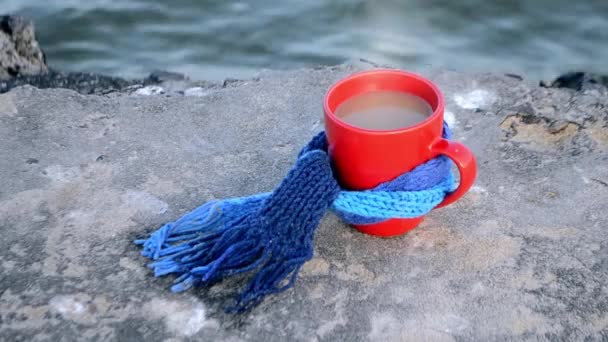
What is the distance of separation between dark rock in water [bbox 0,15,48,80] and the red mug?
1.31 meters

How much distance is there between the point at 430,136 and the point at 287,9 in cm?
239

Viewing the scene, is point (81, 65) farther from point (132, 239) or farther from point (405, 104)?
point (405, 104)

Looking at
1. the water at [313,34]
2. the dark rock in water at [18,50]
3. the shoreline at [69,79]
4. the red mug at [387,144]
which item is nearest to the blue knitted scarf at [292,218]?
the red mug at [387,144]

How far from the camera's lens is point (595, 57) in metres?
3.16

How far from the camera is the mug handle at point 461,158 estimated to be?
1297mm

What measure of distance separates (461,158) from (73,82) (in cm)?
137

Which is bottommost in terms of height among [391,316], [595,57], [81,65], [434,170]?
[595,57]

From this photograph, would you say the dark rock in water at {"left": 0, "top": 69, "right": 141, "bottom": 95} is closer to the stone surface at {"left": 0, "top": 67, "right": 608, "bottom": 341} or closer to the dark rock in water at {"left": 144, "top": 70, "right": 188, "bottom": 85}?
the dark rock in water at {"left": 144, "top": 70, "right": 188, "bottom": 85}

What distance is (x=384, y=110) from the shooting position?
140 cm

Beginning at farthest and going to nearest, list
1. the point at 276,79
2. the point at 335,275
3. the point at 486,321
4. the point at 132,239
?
the point at 276,79, the point at 132,239, the point at 335,275, the point at 486,321

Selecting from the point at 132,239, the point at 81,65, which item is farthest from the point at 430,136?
the point at 81,65

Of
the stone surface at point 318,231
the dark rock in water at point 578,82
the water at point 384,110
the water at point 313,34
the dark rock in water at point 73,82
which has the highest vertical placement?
the water at point 384,110

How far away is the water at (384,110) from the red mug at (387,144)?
0.01 m

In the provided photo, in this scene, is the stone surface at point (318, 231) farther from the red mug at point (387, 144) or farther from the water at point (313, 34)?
the water at point (313, 34)
